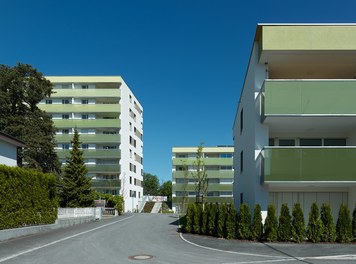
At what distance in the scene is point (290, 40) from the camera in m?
15.5

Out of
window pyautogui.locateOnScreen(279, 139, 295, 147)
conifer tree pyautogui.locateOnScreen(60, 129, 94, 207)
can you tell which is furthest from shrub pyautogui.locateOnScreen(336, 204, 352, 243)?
conifer tree pyautogui.locateOnScreen(60, 129, 94, 207)

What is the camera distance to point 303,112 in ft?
49.4

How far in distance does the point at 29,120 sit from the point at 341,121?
35.9 meters

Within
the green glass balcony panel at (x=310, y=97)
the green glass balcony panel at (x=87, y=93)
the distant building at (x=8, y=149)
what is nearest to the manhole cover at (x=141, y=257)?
the green glass balcony panel at (x=310, y=97)

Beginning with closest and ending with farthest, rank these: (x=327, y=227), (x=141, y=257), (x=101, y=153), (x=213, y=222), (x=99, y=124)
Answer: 1. (x=141, y=257)
2. (x=327, y=227)
3. (x=213, y=222)
4. (x=101, y=153)
5. (x=99, y=124)

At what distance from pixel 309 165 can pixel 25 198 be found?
1379cm

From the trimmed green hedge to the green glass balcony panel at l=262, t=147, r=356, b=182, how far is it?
11.6m

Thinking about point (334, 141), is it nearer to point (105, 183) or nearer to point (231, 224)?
point (231, 224)

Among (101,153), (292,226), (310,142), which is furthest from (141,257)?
(101,153)

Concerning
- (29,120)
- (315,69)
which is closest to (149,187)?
(29,120)

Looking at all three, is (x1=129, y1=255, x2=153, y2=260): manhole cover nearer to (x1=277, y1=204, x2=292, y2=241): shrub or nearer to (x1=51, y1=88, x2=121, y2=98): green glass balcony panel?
(x1=277, y1=204, x2=292, y2=241): shrub

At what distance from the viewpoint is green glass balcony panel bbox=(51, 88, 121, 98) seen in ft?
202

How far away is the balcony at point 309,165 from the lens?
48.2 feet

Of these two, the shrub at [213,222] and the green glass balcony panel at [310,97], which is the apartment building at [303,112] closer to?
the green glass balcony panel at [310,97]
